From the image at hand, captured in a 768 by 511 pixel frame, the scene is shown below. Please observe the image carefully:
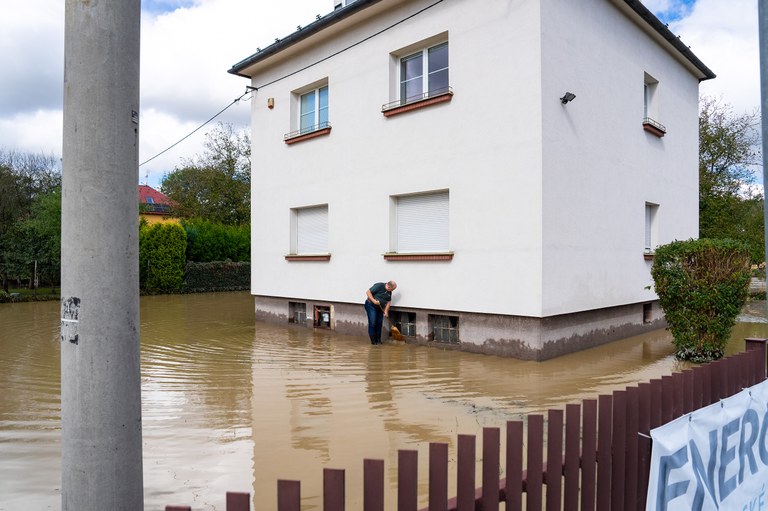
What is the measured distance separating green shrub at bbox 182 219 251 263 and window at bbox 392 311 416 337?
19158 millimetres

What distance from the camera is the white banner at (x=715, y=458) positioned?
260 centimetres

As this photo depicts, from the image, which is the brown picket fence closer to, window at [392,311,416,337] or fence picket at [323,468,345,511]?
fence picket at [323,468,345,511]

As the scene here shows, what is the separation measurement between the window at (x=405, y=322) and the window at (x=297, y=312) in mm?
3311

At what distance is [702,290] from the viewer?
8.59 metres

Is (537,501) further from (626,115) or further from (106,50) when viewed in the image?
(626,115)

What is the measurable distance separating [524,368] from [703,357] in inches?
116

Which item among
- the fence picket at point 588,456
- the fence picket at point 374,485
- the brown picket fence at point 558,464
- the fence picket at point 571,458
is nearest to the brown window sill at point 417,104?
the brown picket fence at point 558,464

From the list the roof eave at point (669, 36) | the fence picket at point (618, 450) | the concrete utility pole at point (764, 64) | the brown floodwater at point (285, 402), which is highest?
the roof eave at point (669, 36)

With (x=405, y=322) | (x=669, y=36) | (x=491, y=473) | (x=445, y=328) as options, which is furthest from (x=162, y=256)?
(x=491, y=473)

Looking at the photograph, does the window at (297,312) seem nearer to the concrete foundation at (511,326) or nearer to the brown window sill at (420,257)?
the concrete foundation at (511,326)

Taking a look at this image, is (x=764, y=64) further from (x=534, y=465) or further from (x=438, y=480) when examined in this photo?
(x=438, y=480)

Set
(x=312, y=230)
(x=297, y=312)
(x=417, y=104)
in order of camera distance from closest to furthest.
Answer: (x=417, y=104)
(x=312, y=230)
(x=297, y=312)

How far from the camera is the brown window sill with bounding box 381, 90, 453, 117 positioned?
34.3 ft

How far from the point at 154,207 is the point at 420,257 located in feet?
155
